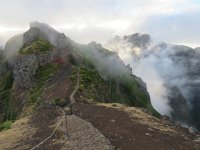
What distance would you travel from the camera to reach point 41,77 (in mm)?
138625

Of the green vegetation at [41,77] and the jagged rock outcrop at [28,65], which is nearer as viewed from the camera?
the green vegetation at [41,77]

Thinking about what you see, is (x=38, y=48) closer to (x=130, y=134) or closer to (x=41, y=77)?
(x=41, y=77)

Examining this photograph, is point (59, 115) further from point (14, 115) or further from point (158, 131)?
point (14, 115)

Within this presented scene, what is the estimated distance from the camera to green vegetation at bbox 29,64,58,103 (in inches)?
4823

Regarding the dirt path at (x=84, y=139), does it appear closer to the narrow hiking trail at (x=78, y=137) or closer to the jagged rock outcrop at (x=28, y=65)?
the narrow hiking trail at (x=78, y=137)

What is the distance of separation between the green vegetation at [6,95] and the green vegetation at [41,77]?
8.35 m

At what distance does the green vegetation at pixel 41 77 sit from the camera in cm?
12250

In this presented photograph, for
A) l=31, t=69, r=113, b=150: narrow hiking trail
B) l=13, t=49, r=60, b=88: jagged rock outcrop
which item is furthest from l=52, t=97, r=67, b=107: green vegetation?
l=13, t=49, r=60, b=88: jagged rock outcrop

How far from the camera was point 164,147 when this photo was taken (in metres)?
55.6

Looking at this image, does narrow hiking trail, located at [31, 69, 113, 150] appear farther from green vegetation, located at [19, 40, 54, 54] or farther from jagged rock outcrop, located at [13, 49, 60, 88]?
green vegetation, located at [19, 40, 54, 54]

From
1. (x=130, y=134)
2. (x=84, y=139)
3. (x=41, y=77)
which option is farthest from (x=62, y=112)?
(x=41, y=77)

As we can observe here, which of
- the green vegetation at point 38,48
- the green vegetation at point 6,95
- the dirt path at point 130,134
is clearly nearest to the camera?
the dirt path at point 130,134

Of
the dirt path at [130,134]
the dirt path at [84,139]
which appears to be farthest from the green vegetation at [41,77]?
the dirt path at [84,139]

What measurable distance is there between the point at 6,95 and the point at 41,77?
2032cm
